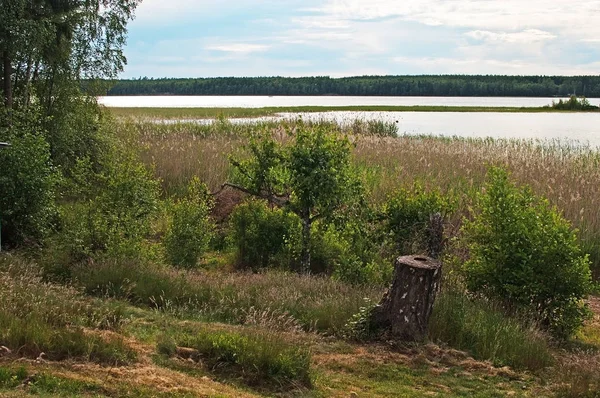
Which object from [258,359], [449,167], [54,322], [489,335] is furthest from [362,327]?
[449,167]

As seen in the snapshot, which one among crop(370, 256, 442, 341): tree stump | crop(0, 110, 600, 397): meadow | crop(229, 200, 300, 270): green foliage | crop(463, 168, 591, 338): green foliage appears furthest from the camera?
crop(229, 200, 300, 270): green foliage

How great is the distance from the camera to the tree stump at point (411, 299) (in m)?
7.18

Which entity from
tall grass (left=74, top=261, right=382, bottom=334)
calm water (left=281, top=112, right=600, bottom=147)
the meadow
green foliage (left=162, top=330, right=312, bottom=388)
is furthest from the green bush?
calm water (left=281, top=112, right=600, bottom=147)

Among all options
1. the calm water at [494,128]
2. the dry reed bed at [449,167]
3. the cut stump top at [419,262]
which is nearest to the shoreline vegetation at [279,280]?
the dry reed bed at [449,167]

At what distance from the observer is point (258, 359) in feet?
19.0

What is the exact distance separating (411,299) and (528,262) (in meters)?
2.15

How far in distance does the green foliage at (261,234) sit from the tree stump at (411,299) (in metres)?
4.36

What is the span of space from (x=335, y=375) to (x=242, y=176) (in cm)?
596

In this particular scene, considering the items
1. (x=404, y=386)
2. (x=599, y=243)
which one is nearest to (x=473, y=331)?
(x=404, y=386)

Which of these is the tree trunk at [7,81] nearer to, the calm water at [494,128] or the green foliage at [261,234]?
the green foliage at [261,234]

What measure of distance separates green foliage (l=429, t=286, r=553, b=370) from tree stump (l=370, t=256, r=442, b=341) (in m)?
0.33

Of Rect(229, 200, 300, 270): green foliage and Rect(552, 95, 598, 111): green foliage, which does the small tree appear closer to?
Rect(229, 200, 300, 270): green foliage

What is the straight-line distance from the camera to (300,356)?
19.5ft

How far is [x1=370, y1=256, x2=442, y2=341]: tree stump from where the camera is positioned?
23.5 feet
